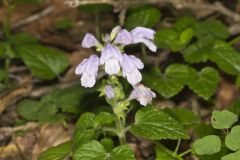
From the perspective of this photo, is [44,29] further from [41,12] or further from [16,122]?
[16,122]

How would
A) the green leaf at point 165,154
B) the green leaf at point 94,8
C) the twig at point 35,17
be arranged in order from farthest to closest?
the twig at point 35,17 < the green leaf at point 94,8 < the green leaf at point 165,154

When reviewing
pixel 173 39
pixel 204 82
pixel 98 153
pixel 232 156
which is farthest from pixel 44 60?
pixel 232 156

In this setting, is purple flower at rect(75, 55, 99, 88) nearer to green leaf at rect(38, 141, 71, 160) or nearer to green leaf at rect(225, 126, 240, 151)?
green leaf at rect(38, 141, 71, 160)

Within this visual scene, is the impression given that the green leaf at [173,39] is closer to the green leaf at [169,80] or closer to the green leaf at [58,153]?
the green leaf at [169,80]

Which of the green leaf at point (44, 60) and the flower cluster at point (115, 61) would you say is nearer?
the flower cluster at point (115, 61)

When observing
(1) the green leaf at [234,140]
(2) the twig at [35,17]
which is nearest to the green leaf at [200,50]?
(1) the green leaf at [234,140]

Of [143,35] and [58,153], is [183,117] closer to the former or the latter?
[143,35]

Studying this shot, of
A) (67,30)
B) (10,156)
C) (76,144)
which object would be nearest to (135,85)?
(76,144)
